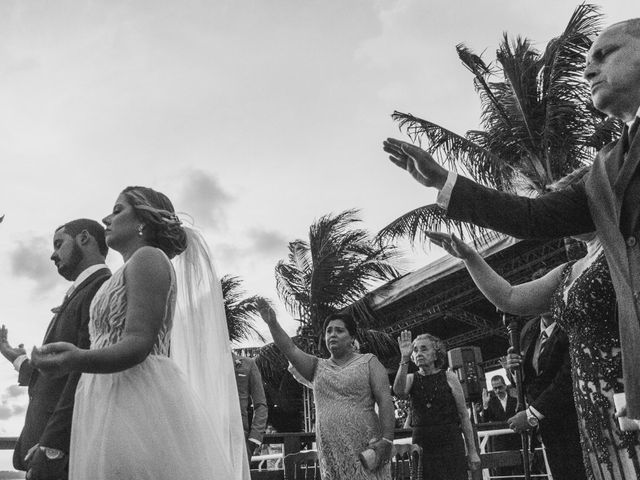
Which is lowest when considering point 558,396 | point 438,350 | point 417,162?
point 558,396

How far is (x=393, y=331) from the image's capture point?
15.7 meters

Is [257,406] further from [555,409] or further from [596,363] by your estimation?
[596,363]

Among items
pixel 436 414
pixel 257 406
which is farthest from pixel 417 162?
pixel 257 406

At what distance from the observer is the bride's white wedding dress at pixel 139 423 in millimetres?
2156

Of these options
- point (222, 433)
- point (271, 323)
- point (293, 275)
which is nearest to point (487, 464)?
point (271, 323)

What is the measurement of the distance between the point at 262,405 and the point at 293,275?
1049 centimetres

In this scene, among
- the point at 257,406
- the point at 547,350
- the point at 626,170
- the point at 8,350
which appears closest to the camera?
the point at 626,170

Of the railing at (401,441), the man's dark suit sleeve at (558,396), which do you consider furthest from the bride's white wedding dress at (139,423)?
the railing at (401,441)

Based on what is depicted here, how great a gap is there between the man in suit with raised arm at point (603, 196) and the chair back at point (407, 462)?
3.40 m

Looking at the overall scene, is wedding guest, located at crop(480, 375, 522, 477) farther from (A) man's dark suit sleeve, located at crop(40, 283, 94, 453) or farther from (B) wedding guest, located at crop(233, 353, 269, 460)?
(A) man's dark suit sleeve, located at crop(40, 283, 94, 453)

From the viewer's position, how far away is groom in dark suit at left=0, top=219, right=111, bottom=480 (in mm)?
2617

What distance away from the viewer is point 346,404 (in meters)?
4.78

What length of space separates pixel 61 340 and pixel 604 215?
236 centimetres

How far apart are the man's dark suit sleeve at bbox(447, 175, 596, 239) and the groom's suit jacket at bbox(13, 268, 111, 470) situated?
181 cm
